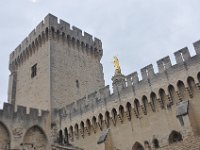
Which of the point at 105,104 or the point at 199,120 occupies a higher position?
the point at 105,104

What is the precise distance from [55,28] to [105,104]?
9.57 metres

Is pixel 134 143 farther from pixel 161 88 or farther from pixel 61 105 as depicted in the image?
pixel 61 105

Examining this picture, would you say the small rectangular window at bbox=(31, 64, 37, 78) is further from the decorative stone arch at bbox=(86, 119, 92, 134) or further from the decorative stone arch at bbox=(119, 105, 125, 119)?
the decorative stone arch at bbox=(119, 105, 125, 119)

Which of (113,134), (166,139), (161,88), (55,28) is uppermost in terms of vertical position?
(55,28)

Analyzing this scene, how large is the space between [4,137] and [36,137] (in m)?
2.33

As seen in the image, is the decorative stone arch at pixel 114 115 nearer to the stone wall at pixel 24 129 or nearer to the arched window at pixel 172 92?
the arched window at pixel 172 92

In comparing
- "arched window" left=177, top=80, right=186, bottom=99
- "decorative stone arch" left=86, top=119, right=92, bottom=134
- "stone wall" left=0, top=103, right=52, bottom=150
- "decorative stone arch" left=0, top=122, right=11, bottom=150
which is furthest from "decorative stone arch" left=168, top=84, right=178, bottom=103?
"decorative stone arch" left=0, top=122, right=11, bottom=150

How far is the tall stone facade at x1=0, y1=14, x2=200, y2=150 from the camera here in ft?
46.5

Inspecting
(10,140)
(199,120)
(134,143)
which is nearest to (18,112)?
(10,140)

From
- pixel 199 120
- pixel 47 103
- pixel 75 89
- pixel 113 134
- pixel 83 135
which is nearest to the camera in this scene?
pixel 199 120

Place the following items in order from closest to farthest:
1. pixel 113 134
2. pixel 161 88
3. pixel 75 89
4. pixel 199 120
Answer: pixel 199 120
pixel 161 88
pixel 113 134
pixel 75 89

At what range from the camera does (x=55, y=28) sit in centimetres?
2377

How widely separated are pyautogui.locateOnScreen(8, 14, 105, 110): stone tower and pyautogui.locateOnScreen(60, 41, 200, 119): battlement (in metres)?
3.50

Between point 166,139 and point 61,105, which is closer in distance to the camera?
point 166,139
